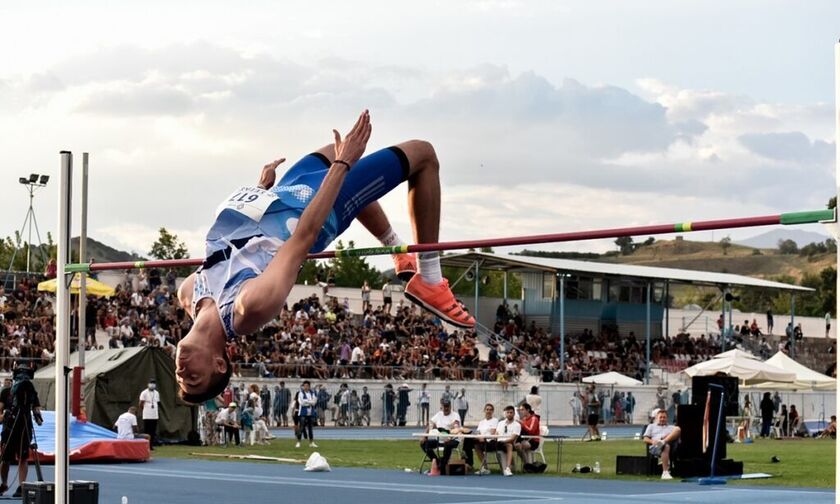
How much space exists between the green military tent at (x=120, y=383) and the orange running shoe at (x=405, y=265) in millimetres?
15628

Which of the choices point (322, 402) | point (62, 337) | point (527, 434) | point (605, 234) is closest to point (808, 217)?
point (605, 234)

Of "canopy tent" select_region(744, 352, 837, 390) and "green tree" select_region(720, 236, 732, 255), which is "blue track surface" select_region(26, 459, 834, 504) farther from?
"green tree" select_region(720, 236, 732, 255)

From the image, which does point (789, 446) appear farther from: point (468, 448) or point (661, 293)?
point (661, 293)

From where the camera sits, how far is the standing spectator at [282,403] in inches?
1096

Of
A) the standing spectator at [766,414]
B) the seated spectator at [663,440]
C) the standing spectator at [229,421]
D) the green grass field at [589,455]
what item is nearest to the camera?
the seated spectator at [663,440]

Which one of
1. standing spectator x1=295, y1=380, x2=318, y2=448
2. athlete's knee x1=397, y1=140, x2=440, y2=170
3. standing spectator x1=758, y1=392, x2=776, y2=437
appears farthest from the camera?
standing spectator x1=758, y1=392, x2=776, y2=437

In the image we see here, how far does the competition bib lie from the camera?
5.13 meters

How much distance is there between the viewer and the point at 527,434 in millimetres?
17719

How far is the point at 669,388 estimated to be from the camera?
37.0 m

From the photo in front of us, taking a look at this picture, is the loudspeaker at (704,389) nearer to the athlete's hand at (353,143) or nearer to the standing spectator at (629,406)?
the athlete's hand at (353,143)

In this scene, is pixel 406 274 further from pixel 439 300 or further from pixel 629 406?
pixel 629 406

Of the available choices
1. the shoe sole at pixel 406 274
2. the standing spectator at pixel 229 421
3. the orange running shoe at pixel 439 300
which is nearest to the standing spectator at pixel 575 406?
the standing spectator at pixel 229 421

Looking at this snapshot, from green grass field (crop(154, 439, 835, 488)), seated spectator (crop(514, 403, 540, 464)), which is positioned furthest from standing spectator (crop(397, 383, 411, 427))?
seated spectator (crop(514, 403, 540, 464))

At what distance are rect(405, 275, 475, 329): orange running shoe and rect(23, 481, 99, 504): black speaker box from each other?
14.1 ft
